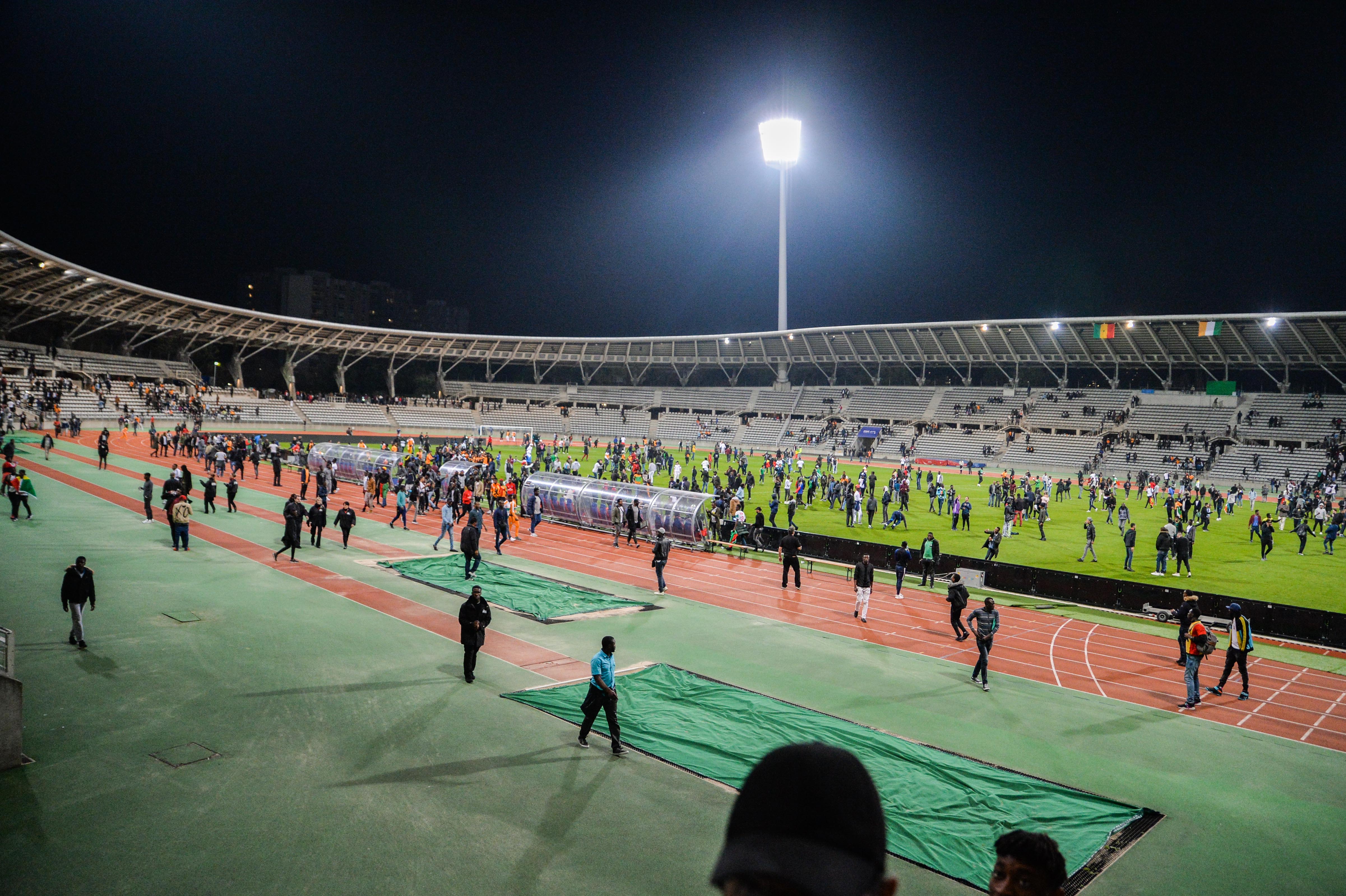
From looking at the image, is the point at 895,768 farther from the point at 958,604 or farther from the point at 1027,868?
the point at 958,604

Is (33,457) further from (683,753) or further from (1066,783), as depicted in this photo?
(1066,783)

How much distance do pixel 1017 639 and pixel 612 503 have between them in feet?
47.3

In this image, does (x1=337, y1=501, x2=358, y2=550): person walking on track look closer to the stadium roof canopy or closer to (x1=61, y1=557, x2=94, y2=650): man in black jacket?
(x1=61, y1=557, x2=94, y2=650): man in black jacket

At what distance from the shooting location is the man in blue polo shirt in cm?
916

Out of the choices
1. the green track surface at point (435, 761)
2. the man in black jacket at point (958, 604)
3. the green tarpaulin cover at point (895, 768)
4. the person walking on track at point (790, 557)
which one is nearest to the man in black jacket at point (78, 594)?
the green track surface at point (435, 761)

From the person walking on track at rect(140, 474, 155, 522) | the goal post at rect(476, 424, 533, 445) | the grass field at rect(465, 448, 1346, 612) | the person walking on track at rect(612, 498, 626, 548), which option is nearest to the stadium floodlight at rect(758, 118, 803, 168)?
the goal post at rect(476, 424, 533, 445)

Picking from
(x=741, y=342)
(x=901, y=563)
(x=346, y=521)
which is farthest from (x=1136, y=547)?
(x=741, y=342)

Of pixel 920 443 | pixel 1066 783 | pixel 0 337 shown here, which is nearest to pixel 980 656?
pixel 1066 783

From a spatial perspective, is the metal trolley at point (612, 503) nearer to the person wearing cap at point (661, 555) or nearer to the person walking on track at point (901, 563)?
the person wearing cap at point (661, 555)

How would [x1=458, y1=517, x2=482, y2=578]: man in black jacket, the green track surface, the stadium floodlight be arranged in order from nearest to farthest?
the green track surface
[x1=458, y1=517, x2=482, y2=578]: man in black jacket
the stadium floodlight

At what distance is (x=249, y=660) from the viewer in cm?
1177

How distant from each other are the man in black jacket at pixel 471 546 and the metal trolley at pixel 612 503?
798 centimetres

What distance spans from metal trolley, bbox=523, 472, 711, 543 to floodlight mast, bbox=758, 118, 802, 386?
5447 cm

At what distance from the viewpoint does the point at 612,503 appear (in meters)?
27.3
